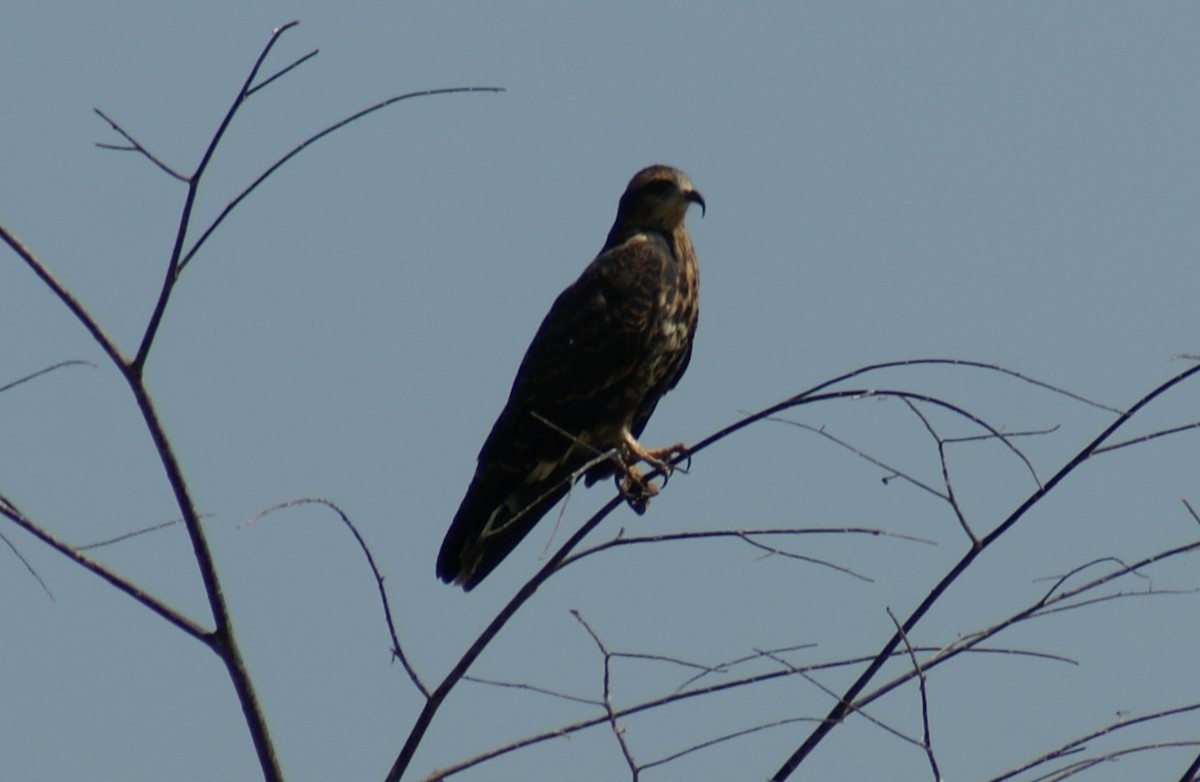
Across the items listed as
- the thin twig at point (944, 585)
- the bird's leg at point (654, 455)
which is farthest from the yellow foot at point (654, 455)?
the thin twig at point (944, 585)

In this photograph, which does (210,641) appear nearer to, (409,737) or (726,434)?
(409,737)

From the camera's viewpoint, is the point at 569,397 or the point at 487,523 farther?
the point at 569,397

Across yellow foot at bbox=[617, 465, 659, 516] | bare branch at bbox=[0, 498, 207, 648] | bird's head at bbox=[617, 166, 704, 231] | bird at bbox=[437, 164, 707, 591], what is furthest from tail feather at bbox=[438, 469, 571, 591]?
bare branch at bbox=[0, 498, 207, 648]

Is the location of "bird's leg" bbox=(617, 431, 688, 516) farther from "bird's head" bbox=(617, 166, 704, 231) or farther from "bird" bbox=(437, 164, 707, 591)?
"bird's head" bbox=(617, 166, 704, 231)

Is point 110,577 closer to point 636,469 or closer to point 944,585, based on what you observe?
point 944,585

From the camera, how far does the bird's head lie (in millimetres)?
6637

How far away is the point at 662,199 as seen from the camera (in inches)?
262

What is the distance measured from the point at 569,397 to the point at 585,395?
60mm

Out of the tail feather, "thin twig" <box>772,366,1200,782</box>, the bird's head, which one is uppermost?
the bird's head

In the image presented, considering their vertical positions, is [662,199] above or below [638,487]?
above

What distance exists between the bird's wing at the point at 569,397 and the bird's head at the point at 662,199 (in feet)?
1.18

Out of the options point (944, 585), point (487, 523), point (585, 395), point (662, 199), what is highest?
point (662, 199)

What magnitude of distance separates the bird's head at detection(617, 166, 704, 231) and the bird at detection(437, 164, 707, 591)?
206 mm

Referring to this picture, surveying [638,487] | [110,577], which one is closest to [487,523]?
[638,487]
